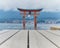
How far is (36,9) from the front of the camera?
1349 centimetres

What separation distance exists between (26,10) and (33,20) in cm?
214

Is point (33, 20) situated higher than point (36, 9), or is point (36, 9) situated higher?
point (36, 9)

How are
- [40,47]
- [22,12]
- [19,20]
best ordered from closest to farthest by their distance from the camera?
[40,47] < [22,12] < [19,20]

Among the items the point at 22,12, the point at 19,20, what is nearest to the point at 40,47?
the point at 22,12

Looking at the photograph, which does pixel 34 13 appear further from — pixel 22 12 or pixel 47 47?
pixel 47 47

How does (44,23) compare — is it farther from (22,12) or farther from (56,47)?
(56,47)

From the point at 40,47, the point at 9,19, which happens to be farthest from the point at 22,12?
the point at 40,47

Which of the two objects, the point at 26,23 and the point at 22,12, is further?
the point at 26,23

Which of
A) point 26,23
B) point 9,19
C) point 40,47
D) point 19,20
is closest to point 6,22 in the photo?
point 9,19

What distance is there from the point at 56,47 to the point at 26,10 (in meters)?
12.0

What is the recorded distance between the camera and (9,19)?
13.8 meters

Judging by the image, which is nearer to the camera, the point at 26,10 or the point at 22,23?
the point at 26,10

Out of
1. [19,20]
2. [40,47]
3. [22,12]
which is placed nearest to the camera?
[40,47]

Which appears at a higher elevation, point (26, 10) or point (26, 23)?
point (26, 10)
